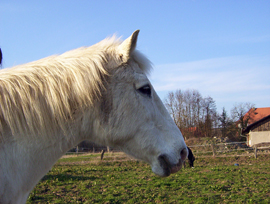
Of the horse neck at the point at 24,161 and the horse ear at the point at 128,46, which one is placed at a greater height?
the horse ear at the point at 128,46

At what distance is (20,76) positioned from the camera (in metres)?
1.77

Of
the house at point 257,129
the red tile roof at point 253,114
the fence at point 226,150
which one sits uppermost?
the red tile roof at point 253,114

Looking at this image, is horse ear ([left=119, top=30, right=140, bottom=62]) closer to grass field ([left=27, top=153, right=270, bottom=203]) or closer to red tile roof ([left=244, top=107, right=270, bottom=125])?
grass field ([left=27, top=153, right=270, bottom=203])

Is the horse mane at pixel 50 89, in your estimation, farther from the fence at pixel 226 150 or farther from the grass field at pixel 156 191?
the fence at pixel 226 150

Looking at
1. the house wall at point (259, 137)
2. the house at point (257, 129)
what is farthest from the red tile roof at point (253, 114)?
the house wall at point (259, 137)

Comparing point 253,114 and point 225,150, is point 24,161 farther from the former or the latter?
point 253,114

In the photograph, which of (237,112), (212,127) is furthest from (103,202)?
(237,112)

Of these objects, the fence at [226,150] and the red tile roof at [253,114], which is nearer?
the fence at [226,150]

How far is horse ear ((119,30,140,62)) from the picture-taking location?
185cm

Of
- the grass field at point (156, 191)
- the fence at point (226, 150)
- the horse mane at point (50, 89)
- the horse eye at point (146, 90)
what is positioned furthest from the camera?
the fence at point (226, 150)

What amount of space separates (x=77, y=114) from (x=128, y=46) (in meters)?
0.71

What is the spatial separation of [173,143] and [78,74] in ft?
3.19

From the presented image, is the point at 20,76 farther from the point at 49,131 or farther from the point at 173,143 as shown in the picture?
the point at 173,143

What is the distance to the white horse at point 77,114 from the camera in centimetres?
161
